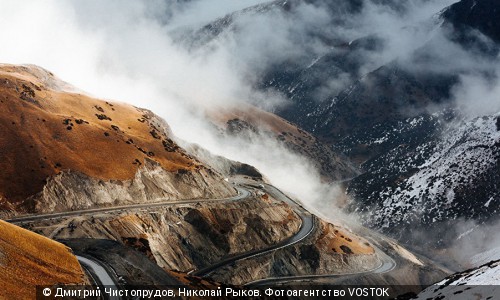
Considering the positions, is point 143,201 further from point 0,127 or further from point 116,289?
point 116,289

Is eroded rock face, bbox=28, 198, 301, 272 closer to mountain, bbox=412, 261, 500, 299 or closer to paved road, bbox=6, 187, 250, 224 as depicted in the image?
paved road, bbox=6, 187, 250, 224

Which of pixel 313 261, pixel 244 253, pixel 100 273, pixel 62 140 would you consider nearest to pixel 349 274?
pixel 313 261

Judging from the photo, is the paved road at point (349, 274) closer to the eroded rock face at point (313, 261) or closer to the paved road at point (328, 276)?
the paved road at point (328, 276)

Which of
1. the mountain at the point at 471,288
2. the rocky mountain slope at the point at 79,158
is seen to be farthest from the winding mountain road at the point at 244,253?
the mountain at the point at 471,288

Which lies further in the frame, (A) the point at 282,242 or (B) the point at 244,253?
(A) the point at 282,242

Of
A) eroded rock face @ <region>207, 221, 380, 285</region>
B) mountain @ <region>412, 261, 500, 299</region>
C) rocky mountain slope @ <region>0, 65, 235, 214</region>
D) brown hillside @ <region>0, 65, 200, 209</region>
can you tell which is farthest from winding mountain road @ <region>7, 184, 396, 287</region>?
mountain @ <region>412, 261, 500, 299</region>

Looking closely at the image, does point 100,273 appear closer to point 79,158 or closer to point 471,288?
point 471,288

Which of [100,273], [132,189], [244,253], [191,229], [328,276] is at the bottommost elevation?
[100,273]
